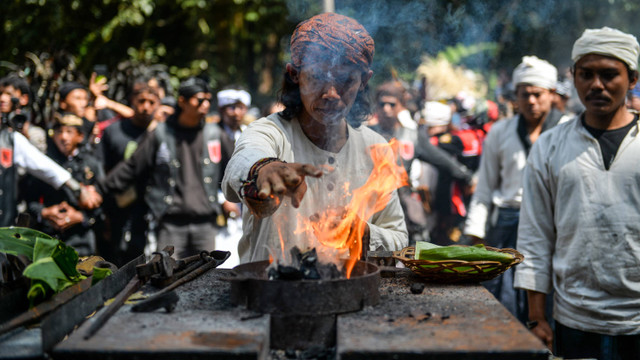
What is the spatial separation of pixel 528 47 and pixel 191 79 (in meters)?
18.7

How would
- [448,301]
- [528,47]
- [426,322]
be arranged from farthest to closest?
[528,47]
[448,301]
[426,322]

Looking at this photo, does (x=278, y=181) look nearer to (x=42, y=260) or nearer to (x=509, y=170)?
(x=42, y=260)

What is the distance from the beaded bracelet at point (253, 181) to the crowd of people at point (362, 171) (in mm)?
10

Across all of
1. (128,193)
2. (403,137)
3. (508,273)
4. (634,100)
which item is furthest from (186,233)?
(634,100)

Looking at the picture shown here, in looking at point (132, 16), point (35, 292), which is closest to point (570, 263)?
point (35, 292)

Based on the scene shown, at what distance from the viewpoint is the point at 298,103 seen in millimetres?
3459

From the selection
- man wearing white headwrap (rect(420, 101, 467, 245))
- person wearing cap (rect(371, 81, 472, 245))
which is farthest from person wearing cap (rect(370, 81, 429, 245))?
man wearing white headwrap (rect(420, 101, 467, 245))

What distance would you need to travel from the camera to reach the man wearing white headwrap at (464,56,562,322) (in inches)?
235

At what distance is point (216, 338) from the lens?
2.33 m

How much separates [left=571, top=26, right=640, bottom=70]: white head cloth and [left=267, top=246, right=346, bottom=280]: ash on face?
88.3 inches

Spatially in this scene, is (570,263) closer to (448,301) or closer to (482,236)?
(448,301)

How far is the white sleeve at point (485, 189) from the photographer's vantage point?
610 cm

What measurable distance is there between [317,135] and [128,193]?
13.5ft

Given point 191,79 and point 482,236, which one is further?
point 191,79
